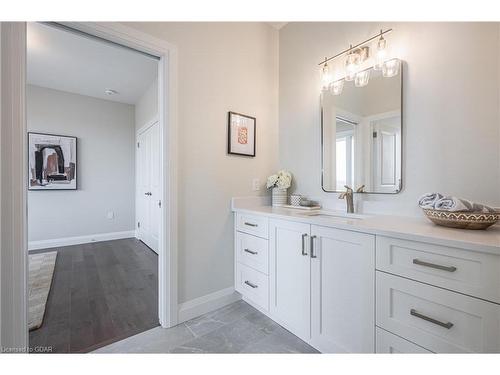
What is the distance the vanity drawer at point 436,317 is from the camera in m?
→ 0.83

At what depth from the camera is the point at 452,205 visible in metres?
1.07

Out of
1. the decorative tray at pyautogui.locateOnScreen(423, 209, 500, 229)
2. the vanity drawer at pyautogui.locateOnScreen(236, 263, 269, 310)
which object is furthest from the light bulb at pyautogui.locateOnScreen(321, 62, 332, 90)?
the vanity drawer at pyautogui.locateOnScreen(236, 263, 269, 310)

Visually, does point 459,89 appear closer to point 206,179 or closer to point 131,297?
point 206,179

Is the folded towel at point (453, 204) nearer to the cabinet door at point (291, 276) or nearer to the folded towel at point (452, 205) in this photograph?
the folded towel at point (452, 205)

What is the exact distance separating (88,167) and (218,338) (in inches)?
154

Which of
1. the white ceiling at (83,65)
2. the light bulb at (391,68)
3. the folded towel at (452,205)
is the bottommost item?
the folded towel at (452,205)

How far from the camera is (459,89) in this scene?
1.27 meters

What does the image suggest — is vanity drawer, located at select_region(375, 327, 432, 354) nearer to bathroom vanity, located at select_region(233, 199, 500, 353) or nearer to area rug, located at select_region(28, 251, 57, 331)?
bathroom vanity, located at select_region(233, 199, 500, 353)

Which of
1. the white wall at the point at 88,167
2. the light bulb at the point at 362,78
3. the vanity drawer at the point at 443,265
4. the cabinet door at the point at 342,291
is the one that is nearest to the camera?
the vanity drawer at the point at 443,265

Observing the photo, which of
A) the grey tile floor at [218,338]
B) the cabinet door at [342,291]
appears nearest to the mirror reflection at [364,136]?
the cabinet door at [342,291]

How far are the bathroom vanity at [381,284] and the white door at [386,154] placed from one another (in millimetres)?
279

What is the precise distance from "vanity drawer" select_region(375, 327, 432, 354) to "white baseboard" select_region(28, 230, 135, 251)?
440 cm

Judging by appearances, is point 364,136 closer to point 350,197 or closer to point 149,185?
point 350,197
